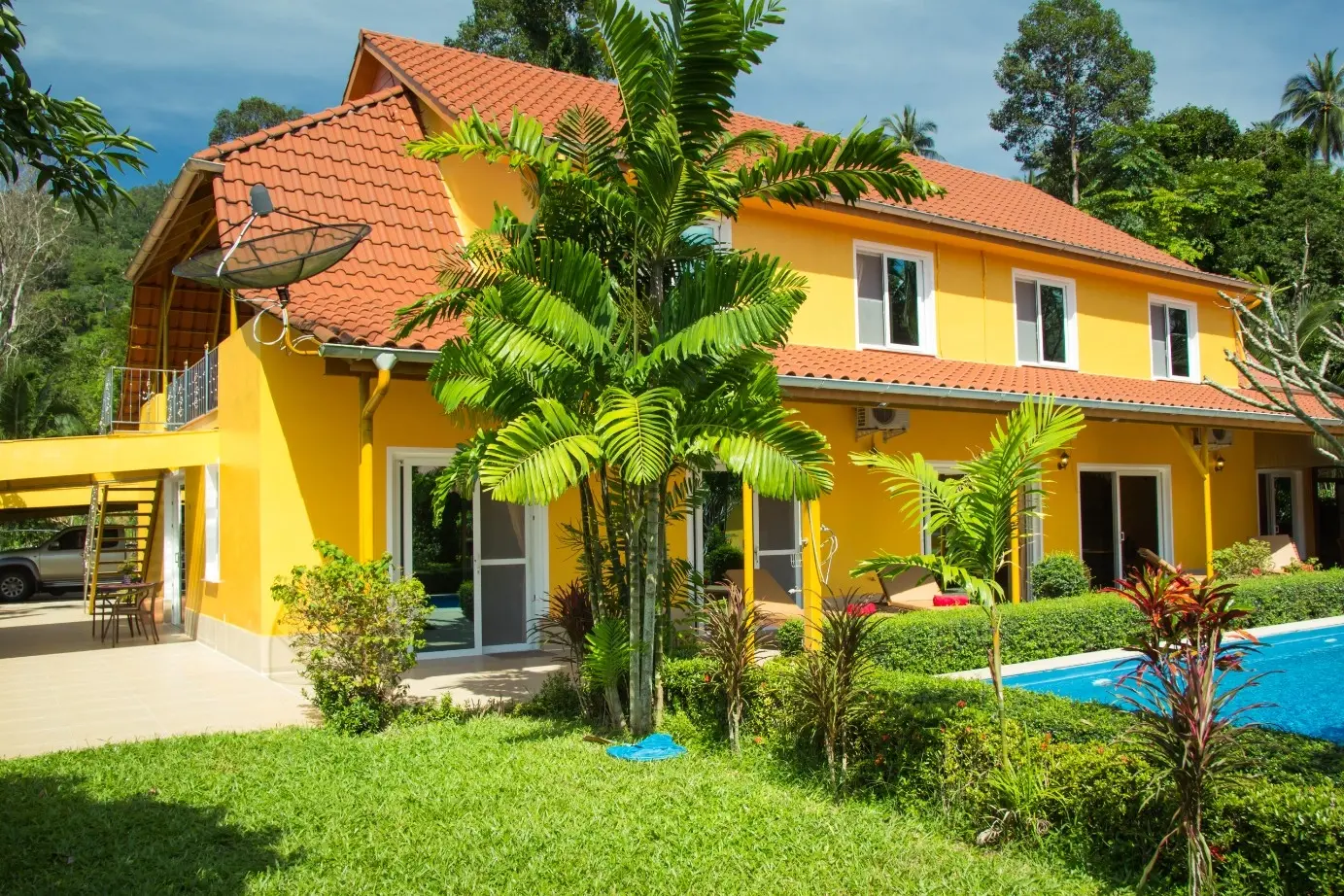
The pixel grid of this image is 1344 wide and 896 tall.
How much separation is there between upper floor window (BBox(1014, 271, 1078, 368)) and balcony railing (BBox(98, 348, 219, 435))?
40.9ft

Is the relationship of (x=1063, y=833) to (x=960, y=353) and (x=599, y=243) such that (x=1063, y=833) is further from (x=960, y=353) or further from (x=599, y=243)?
(x=960, y=353)

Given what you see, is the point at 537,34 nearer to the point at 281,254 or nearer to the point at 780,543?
the point at 780,543

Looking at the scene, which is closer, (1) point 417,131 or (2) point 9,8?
(2) point 9,8

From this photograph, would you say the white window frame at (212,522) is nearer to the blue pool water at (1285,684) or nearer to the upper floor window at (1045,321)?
the blue pool water at (1285,684)

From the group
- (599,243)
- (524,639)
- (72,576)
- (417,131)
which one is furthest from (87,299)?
(599,243)

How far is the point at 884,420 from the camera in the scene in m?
14.0

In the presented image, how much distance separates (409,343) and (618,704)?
4.02m

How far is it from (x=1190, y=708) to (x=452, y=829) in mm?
3972

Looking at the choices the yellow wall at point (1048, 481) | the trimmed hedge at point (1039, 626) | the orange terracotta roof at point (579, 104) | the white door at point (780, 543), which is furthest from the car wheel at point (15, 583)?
the trimmed hedge at point (1039, 626)

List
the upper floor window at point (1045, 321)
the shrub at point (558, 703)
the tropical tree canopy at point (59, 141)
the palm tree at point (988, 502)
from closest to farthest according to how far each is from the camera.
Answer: the tropical tree canopy at point (59, 141) → the palm tree at point (988, 502) → the shrub at point (558, 703) → the upper floor window at point (1045, 321)

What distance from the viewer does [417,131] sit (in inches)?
561

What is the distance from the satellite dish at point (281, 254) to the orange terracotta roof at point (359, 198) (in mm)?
479

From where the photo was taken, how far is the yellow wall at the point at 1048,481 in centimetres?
1456

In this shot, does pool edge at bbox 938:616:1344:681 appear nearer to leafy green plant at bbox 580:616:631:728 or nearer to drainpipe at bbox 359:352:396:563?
leafy green plant at bbox 580:616:631:728
